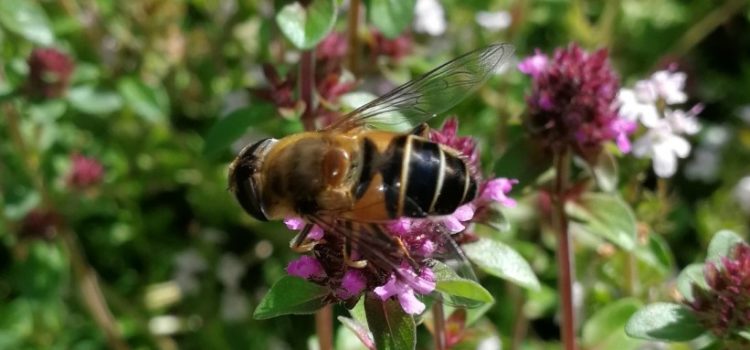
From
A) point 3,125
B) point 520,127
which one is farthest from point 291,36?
point 3,125

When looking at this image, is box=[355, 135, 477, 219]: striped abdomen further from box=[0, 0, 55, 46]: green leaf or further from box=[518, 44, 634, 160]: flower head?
box=[0, 0, 55, 46]: green leaf

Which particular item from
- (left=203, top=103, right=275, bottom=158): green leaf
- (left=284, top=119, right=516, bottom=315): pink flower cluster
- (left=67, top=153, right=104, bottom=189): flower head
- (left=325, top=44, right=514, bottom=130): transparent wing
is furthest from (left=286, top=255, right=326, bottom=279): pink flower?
(left=67, top=153, right=104, bottom=189): flower head

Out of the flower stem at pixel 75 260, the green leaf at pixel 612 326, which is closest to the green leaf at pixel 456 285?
the green leaf at pixel 612 326

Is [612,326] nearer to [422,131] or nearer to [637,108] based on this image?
[637,108]

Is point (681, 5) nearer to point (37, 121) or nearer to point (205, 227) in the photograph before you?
point (205, 227)

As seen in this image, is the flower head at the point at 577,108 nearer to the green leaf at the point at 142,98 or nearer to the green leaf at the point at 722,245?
the green leaf at the point at 722,245

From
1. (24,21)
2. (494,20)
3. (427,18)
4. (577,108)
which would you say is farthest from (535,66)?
(24,21)
